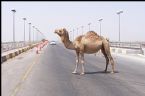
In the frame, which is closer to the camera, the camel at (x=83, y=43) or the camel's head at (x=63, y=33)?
the camel's head at (x=63, y=33)

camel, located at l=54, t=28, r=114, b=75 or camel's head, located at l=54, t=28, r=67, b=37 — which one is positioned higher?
camel's head, located at l=54, t=28, r=67, b=37

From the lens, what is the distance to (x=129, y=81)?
15828mm

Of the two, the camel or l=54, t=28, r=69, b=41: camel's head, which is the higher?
l=54, t=28, r=69, b=41: camel's head

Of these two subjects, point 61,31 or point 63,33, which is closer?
point 61,31

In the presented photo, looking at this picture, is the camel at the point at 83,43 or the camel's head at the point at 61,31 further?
the camel at the point at 83,43

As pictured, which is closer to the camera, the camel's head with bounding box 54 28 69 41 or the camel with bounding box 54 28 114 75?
the camel's head with bounding box 54 28 69 41

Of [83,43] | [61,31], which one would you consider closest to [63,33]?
[61,31]

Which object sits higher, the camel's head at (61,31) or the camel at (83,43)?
the camel's head at (61,31)

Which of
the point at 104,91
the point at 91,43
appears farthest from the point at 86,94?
the point at 91,43

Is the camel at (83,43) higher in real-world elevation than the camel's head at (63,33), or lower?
lower

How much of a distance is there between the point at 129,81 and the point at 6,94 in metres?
5.62

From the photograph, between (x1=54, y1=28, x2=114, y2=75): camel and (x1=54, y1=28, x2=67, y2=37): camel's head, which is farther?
(x1=54, y1=28, x2=114, y2=75): camel

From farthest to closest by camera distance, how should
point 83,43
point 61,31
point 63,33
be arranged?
point 83,43 → point 63,33 → point 61,31

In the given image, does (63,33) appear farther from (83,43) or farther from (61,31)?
(83,43)
